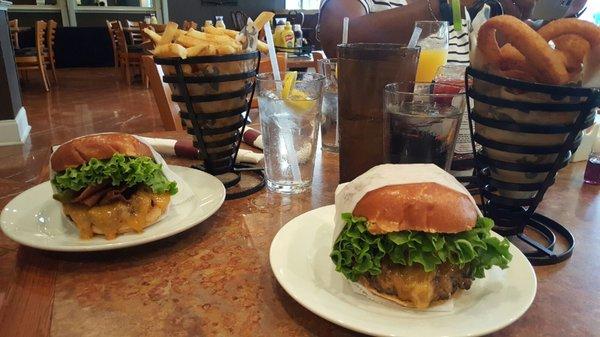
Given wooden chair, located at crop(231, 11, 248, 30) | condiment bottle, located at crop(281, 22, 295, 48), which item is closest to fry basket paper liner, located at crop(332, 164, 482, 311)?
condiment bottle, located at crop(281, 22, 295, 48)

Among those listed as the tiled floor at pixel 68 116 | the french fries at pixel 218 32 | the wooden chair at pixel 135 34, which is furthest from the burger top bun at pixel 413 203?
the wooden chair at pixel 135 34

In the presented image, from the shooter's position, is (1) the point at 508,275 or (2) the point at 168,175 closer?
(1) the point at 508,275

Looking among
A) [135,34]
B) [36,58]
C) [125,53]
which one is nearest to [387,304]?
[36,58]

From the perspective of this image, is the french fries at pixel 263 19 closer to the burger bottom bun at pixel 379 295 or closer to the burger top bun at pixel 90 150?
the burger top bun at pixel 90 150

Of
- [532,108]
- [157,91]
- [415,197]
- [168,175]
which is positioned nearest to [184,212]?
[168,175]

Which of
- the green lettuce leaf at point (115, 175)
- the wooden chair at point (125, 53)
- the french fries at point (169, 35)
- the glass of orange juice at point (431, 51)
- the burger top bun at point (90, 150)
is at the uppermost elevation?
the french fries at point (169, 35)

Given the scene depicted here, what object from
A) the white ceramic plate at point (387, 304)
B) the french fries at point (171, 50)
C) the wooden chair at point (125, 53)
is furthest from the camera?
the wooden chair at point (125, 53)

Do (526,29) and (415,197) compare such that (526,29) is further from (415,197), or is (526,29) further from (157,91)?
(157,91)
